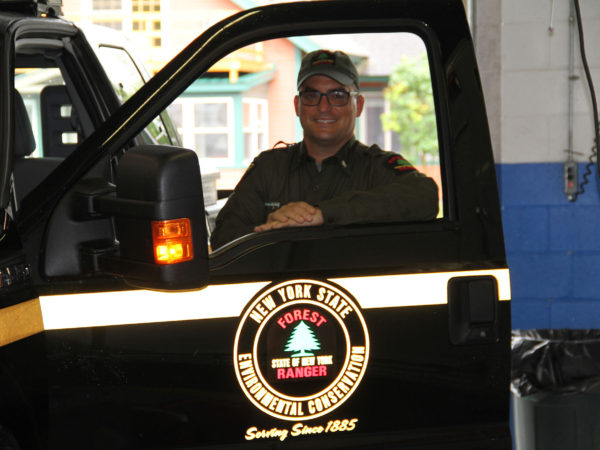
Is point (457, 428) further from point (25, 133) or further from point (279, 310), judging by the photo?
point (25, 133)

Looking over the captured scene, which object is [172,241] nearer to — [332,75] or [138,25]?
[332,75]

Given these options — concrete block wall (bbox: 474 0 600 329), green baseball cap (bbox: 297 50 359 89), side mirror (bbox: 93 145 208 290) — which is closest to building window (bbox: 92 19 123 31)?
concrete block wall (bbox: 474 0 600 329)

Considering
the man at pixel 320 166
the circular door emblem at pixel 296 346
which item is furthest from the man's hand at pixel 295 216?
the circular door emblem at pixel 296 346

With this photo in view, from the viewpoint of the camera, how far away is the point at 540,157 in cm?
431

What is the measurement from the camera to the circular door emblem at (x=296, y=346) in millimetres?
2186

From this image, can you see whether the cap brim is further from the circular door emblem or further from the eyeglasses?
the circular door emblem

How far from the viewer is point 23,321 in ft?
6.66

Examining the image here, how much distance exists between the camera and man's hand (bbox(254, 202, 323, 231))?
2.29 m

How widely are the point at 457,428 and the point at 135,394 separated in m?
0.78

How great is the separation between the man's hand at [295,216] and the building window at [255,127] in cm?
28

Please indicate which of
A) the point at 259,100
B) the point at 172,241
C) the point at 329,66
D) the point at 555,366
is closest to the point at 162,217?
the point at 172,241

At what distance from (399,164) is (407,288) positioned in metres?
0.36

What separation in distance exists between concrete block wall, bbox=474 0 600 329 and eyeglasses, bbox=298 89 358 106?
1939 millimetres

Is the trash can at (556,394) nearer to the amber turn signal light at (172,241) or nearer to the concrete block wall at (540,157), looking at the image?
the concrete block wall at (540,157)
